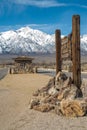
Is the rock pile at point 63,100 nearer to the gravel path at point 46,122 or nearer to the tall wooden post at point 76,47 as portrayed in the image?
the gravel path at point 46,122

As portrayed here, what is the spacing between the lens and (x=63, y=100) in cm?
1130

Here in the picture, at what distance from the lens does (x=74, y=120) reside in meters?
10.0

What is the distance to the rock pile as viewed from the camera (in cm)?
1052

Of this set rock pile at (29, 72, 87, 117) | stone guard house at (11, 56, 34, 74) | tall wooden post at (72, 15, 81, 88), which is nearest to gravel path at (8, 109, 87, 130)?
rock pile at (29, 72, 87, 117)

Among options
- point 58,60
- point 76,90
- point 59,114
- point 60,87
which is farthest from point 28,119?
point 58,60

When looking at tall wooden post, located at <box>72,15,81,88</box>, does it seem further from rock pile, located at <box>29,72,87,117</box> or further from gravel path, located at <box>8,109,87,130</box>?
gravel path, located at <box>8,109,87,130</box>

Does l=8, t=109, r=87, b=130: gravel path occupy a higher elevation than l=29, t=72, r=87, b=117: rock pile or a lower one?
lower

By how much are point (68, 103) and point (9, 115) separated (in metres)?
2.23

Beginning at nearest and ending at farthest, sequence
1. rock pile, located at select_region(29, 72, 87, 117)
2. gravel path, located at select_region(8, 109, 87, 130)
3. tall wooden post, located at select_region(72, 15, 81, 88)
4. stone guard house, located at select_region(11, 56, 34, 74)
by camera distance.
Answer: gravel path, located at select_region(8, 109, 87, 130), rock pile, located at select_region(29, 72, 87, 117), tall wooden post, located at select_region(72, 15, 81, 88), stone guard house, located at select_region(11, 56, 34, 74)

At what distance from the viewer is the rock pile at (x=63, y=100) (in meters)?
10.5

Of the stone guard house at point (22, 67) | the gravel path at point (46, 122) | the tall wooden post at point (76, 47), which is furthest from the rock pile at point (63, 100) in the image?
the stone guard house at point (22, 67)

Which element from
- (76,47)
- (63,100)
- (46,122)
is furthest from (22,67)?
(46,122)

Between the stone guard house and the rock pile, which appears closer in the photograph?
the rock pile

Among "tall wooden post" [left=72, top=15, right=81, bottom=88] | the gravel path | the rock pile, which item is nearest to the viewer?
the gravel path
